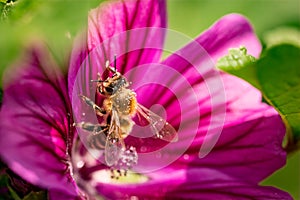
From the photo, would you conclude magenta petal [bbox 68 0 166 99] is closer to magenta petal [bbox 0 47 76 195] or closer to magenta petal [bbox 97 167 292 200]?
magenta petal [bbox 0 47 76 195]

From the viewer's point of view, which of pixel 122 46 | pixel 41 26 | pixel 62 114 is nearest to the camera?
pixel 41 26

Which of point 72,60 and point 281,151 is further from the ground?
point 72,60

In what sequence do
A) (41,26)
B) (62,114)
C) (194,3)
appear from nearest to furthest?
1. (41,26)
2. (62,114)
3. (194,3)

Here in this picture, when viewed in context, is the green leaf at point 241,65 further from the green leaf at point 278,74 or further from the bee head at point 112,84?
the bee head at point 112,84

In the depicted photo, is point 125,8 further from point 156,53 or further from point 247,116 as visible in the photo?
point 247,116

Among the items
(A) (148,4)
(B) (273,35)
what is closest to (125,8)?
(A) (148,4)

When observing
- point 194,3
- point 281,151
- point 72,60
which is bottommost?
point 281,151
